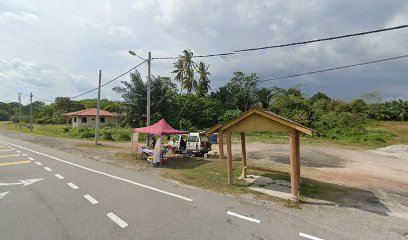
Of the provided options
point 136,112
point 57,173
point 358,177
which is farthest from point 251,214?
point 136,112

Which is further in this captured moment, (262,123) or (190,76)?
(190,76)

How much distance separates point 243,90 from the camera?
156 feet

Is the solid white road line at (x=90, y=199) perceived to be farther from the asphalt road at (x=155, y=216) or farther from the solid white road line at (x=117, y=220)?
the solid white road line at (x=117, y=220)

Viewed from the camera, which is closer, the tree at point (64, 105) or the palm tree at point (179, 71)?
the palm tree at point (179, 71)

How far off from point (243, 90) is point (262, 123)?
40802 millimetres

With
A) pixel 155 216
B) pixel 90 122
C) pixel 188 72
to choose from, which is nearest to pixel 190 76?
pixel 188 72

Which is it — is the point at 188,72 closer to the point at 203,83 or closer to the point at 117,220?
the point at 203,83

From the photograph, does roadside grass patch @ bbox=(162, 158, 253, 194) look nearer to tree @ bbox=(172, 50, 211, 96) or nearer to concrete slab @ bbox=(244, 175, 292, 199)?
concrete slab @ bbox=(244, 175, 292, 199)

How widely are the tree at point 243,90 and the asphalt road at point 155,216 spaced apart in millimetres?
40449

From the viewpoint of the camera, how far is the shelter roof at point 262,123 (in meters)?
6.98

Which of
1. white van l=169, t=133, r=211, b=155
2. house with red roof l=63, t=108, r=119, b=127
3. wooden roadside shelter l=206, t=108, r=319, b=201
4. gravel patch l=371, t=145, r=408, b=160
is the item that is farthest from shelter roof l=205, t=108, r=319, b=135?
house with red roof l=63, t=108, r=119, b=127

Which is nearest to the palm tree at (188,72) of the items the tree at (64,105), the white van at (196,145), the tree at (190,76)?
the tree at (190,76)

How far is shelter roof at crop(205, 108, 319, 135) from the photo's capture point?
6977mm

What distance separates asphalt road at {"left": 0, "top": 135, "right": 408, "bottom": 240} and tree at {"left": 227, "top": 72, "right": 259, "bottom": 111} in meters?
40.4
